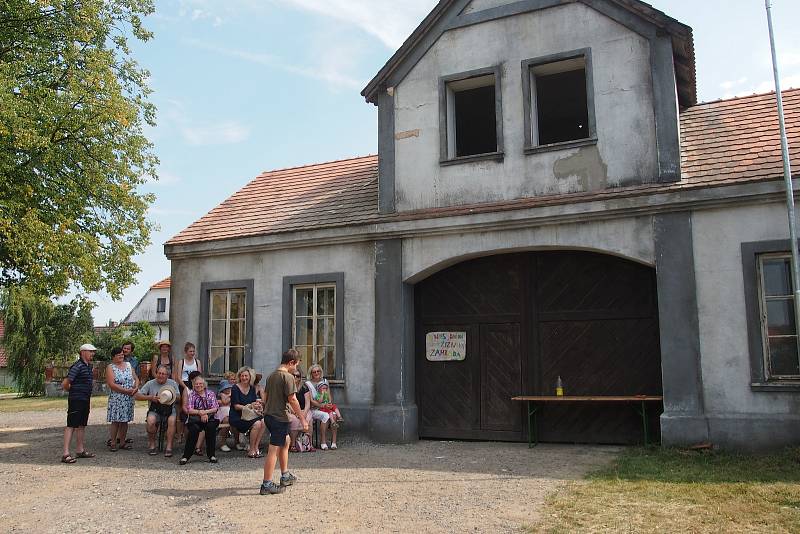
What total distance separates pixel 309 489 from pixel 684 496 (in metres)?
3.88

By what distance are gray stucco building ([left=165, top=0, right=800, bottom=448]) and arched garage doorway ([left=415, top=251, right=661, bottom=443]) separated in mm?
32

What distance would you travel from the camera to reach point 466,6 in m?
11.9

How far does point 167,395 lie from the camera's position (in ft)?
34.9

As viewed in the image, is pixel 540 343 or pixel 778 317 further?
pixel 540 343

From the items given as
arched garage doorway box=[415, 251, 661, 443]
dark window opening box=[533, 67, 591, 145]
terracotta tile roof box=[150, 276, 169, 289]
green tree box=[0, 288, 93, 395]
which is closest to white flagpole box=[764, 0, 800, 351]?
arched garage doorway box=[415, 251, 661, 443]

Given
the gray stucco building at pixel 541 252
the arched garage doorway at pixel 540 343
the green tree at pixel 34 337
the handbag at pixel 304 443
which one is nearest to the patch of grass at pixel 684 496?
the gray stucco building at pixel 541 252

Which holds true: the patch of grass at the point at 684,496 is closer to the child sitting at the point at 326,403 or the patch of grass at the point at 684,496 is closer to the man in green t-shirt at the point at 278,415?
the man in green t-shirt at the point at 278,415

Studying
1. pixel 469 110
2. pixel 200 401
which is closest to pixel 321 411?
pixel 200 401

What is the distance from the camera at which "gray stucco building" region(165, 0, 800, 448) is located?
9.56m

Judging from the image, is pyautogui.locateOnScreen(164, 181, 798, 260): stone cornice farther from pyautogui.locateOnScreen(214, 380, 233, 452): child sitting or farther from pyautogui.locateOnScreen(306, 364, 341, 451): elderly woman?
pyautogui.locateOnScreen(214, 380, 233, 452): child sitting

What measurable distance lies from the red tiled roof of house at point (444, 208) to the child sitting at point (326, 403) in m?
2.80

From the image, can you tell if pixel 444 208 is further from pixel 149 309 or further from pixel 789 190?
pixel 149 309

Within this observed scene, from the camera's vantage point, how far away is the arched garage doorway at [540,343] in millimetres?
10742

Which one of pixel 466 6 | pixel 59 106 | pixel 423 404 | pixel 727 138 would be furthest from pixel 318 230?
pixel 727 138
